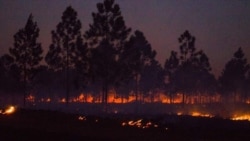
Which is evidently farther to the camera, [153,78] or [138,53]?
[153,78]

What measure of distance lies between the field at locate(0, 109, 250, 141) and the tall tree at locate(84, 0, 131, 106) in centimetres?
2722

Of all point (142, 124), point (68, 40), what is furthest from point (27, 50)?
point (142, 124)

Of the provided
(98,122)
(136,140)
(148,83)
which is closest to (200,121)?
(98,122)

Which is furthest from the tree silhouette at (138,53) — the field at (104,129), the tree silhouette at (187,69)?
the field at (104,129)

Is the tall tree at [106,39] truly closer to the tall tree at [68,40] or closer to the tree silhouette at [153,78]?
the tall tree at [68,40]

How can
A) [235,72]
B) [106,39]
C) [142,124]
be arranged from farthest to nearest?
[235,72]
[106,39]
[142,124]

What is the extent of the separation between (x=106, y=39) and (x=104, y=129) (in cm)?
3785

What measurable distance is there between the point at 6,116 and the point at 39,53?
37.0 metres

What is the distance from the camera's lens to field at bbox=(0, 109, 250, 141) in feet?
90.4

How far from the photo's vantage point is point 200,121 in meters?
44.2

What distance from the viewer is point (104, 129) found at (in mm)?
34156

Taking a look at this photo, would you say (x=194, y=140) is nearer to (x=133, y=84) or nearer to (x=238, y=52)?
(x=238, y=52)

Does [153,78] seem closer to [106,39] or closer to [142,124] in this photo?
[106,39]

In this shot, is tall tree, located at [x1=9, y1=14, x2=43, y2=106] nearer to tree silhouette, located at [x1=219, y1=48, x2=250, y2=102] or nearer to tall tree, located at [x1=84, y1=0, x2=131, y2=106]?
tall tree, located at [x1=84, y1=0, x2=131, y2=106]
